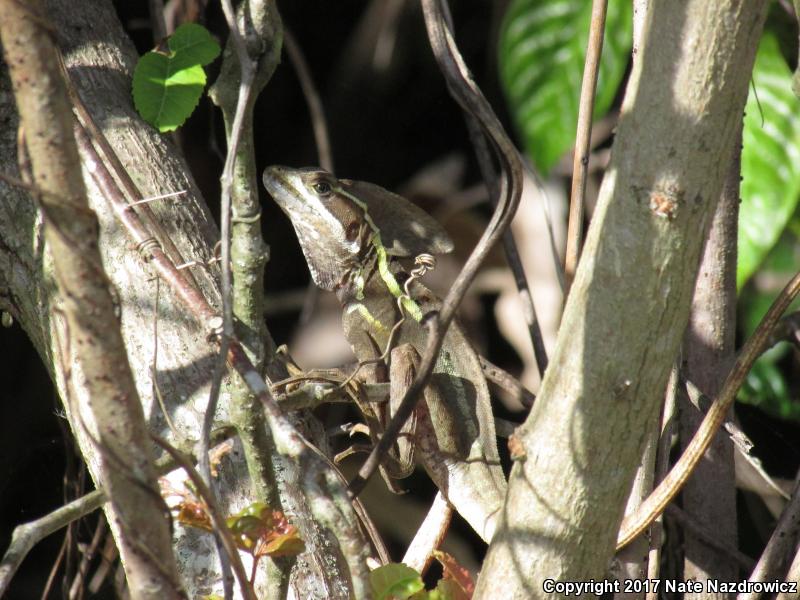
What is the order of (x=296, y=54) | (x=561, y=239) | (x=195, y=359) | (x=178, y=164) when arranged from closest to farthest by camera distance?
1. (x=195, y=359)
2. (x=178, y=164)
3. (x=296, y=54)
4. (x=561, y=239)

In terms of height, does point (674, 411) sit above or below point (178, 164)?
below

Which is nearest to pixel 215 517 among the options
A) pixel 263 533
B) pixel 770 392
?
pixel 263 533

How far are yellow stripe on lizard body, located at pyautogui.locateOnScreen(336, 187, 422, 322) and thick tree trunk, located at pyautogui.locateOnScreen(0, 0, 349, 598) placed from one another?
57 centimetres

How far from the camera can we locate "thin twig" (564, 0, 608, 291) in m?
1.61

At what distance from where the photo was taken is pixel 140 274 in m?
1.67

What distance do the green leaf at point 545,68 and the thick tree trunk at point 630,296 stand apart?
114cm

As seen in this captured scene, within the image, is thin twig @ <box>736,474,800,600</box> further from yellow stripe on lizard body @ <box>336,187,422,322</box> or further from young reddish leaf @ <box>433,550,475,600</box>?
yellow stripe on lizard body @ <box>336,187,422,322</box>

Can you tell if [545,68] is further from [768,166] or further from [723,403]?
[723,403]

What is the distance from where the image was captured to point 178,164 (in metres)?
1.86

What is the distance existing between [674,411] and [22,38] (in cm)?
137

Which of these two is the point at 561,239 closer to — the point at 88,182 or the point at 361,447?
the point at 361,447

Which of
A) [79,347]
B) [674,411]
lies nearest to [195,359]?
[79,347]

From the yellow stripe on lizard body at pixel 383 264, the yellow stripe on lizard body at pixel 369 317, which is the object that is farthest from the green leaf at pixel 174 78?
the yellow stripe on lizard body at pixel 369 317

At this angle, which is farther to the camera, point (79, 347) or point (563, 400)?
point (563, 400)
